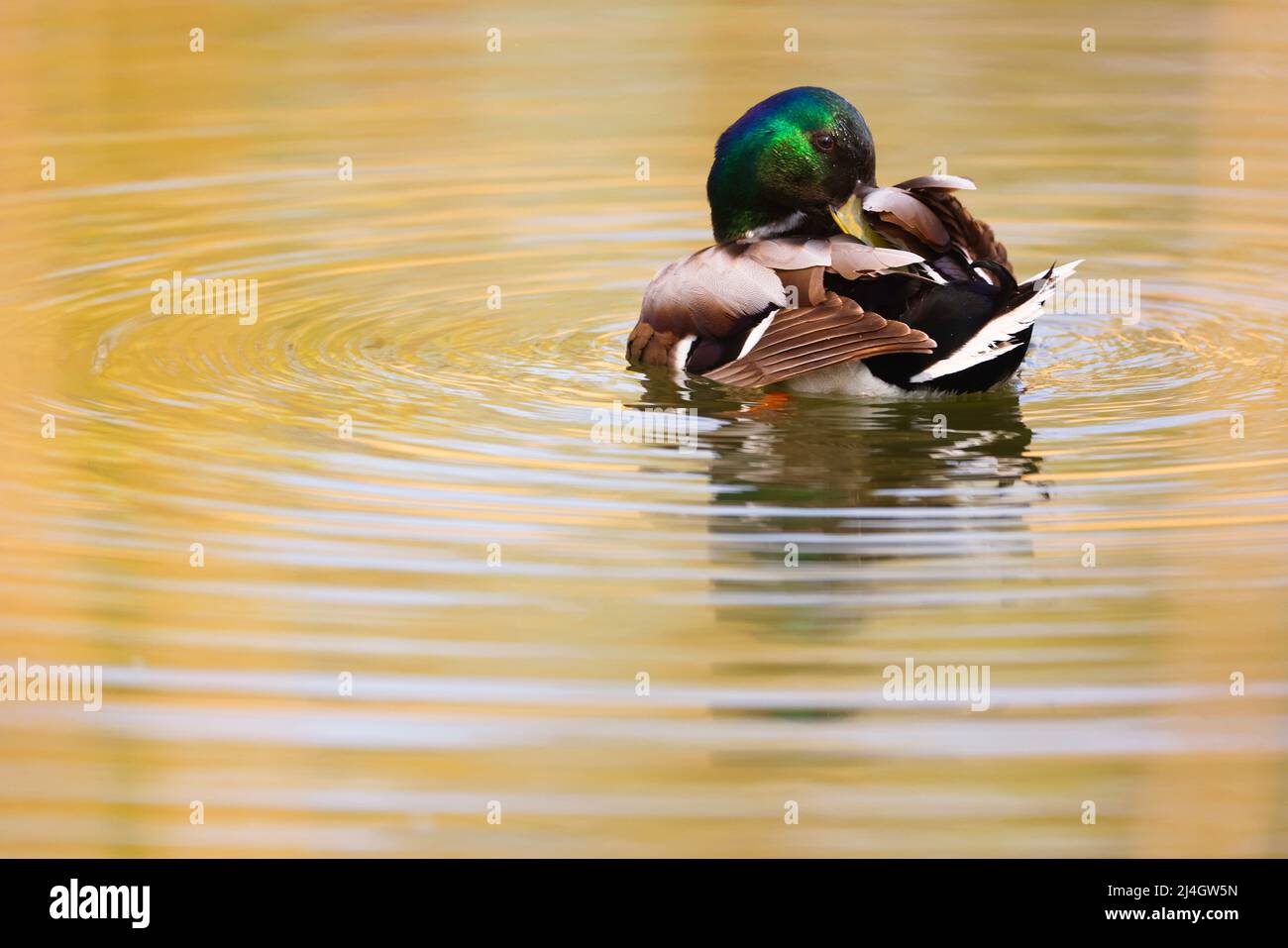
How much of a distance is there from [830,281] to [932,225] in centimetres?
45

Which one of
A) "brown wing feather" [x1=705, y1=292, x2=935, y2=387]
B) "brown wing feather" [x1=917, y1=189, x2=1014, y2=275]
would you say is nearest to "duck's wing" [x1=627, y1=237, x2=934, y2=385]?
"brown wing feather" [x1=705, y1=292, x2=935, y2=387]

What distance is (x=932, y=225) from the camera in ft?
25.8

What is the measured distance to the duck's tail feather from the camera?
24.0 feet

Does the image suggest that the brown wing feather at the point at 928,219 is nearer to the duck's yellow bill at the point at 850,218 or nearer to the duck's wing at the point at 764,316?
the duck's yellow bill at the point at 850,218

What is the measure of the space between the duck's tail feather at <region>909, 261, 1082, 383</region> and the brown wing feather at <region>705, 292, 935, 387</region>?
149 mm

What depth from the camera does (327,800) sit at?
15.7ft

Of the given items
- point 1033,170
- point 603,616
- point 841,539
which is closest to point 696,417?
point 841,539

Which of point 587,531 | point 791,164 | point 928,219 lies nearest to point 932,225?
point 928,219

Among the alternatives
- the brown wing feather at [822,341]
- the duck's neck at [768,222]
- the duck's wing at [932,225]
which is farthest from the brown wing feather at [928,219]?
the brown wing feather at [822,341]

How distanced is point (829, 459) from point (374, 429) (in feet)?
5.11

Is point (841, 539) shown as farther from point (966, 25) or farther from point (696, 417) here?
point (966, 25)

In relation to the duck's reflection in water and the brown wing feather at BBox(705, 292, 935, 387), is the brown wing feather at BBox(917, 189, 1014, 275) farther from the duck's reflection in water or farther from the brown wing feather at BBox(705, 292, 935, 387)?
the brown wing feather at BBox(705, 292, 935, 387)

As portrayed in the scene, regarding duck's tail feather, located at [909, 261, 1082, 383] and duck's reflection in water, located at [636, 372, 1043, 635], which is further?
duck's tail feather, located at [909, 261, 1082, 383]

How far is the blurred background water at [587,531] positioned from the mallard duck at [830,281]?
190mm
